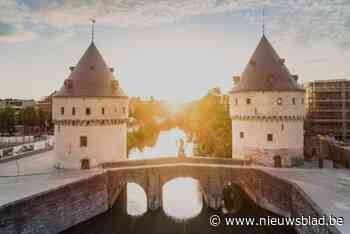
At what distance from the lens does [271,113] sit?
977 inches

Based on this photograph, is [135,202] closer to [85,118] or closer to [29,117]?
[85,118]

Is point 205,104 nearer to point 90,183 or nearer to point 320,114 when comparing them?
point 90,183

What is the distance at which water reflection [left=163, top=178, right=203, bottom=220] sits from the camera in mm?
22511

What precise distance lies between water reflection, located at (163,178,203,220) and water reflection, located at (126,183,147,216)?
177cm

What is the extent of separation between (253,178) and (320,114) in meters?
35.1

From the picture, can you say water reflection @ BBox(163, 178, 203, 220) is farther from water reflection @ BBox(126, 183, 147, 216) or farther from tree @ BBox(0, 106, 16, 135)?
tree @ BBox(0, 106, 16, 135)

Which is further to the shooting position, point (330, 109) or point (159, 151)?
point (159, 151)

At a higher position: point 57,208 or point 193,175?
point 193,175

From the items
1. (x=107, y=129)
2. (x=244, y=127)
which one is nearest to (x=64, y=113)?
(x=107, y=129)

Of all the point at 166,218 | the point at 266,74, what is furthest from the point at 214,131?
the point at 166,218

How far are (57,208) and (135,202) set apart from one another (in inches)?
354

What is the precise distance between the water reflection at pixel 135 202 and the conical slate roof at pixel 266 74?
41.1 ft

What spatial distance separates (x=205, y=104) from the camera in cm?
3412

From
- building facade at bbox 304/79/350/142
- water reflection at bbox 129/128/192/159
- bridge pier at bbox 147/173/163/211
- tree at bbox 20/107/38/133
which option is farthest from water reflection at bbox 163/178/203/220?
tree at bbox 20/107/38/133
